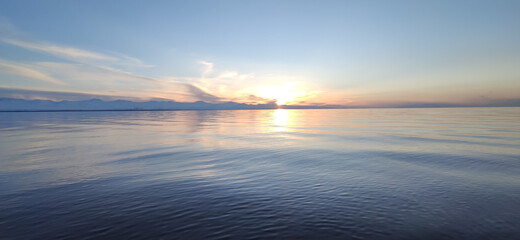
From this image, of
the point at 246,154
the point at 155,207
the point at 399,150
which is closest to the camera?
the point at 155,207

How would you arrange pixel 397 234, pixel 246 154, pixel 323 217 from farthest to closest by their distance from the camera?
1. pixel 246 154
2. pixel 323 217
3. pixel 397 234

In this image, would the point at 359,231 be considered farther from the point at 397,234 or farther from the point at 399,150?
the point at 399,150

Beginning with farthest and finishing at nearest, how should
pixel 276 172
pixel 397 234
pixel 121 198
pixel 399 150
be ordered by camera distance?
pixel 399 150, pixel 276 172, pixel 121 198, pixel 397 234

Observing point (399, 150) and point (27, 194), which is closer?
point (27, 194)

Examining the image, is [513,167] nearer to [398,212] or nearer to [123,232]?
[398,212]

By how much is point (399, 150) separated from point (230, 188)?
717 inches

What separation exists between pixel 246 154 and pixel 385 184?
38.2 ft

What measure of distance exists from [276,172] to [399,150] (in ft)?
47.1

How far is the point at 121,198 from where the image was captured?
1040cm

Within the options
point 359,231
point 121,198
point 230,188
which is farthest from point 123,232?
point 359,231

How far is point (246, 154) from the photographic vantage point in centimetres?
2125

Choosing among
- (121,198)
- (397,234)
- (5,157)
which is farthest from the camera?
(5,157)

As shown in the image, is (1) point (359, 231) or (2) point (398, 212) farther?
(2) point (398, 212)

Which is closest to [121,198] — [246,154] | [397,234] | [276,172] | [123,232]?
[123,232]
